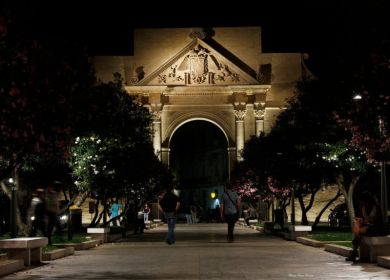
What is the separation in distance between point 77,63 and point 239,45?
189 feet

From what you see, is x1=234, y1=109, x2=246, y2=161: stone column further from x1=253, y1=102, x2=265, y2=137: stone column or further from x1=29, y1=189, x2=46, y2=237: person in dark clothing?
x1=29, y1=189, x2=46, y2=237: person in dark clothing

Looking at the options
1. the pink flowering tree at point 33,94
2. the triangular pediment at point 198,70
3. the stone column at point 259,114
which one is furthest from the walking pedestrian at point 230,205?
the stone column at point 259,114

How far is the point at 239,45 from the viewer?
252 feet

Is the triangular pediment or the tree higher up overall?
the triangular pediment

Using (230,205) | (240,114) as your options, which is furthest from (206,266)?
(240,114)

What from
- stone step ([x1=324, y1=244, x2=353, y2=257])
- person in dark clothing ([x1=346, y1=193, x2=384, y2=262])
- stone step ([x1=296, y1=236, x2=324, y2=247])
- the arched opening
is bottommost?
stone step ([x1=324, y1=244, x2=353, y2=257])

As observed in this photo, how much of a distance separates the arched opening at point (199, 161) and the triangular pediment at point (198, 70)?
1496 centimetres

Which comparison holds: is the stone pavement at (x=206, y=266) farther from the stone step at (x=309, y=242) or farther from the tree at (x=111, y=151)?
the tree at (x=111, y=151)

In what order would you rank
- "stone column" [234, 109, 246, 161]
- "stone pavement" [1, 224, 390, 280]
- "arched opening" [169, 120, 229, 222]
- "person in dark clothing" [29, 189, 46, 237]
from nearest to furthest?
"stone pavement" [1, 224, 390, 280] < "person in dark clothing" [29, 189, 46, 237] < "stone column" [234, 109, 246, 161] < "arched opening" [169, 120, 229, 222]

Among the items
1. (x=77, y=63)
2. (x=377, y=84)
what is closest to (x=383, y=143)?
(x=377, y=84)

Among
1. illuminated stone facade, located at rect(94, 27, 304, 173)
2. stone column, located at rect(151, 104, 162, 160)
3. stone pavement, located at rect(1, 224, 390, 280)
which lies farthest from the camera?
stone column, located at rect(151, 104, 162, 160)

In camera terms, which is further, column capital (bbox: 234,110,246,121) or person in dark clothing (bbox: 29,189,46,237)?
column capital (bbox: 234,110,246,121)

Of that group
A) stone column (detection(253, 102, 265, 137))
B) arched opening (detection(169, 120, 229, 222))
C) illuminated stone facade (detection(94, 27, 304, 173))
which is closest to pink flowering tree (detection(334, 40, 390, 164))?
illuminated stone facade (detection(94, 27, 304, 173))

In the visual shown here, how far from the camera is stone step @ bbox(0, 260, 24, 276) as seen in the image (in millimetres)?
15102
